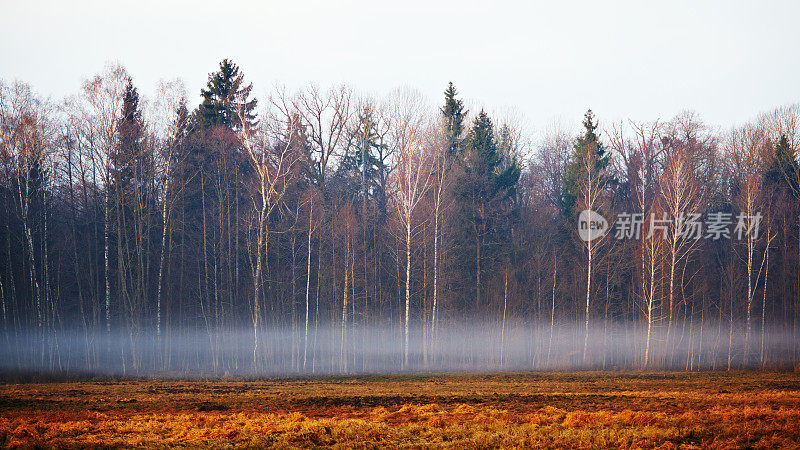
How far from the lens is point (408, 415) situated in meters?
16.4

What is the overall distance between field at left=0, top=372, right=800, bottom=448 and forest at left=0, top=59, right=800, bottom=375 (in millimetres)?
14211

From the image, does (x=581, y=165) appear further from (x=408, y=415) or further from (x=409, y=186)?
(x=408, y=415)

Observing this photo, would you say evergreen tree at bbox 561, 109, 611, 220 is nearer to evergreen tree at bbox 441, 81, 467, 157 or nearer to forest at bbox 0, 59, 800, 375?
forest at bbox 0, 59, 800, 375

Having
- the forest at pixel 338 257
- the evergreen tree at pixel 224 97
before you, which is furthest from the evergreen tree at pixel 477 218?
the evergreen tree at pixel 224 97

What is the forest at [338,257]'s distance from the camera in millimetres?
38094

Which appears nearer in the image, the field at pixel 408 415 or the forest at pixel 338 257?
the field at pixel 408 415

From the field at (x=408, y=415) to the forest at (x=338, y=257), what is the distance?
1421cm

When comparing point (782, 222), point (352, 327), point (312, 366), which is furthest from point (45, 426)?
point (782, 222)

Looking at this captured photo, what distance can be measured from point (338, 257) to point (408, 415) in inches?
1001

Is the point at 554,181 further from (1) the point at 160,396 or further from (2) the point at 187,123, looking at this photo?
(1) the point at 160,396

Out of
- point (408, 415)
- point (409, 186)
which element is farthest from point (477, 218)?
point (408, 415)

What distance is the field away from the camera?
42.6 ft

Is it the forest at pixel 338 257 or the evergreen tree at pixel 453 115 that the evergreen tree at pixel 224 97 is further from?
the evergreen tree at pixel 453 115

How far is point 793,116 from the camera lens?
50.1m
